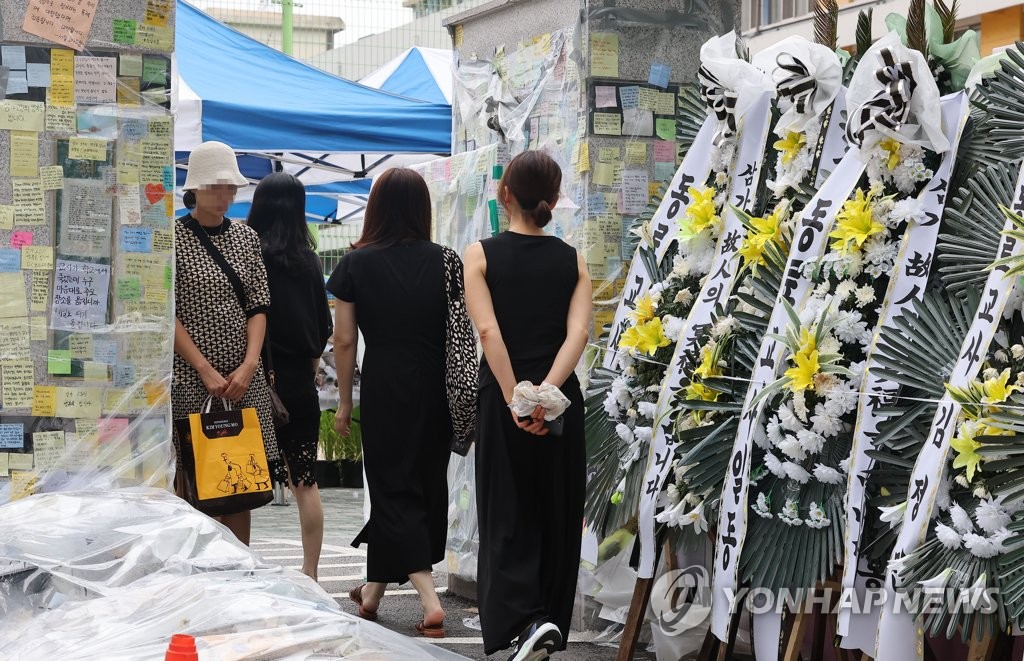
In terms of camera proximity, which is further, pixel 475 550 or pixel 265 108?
pixel 265 108

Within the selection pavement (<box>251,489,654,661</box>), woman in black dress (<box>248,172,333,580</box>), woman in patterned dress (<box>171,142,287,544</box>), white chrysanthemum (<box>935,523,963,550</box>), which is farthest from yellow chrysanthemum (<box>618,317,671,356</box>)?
woman in black dress (<box>248,172,333,580</box>)

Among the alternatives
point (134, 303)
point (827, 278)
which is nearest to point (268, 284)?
point (134, 303)

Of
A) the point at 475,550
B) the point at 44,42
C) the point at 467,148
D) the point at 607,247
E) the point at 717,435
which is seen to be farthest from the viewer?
the point at 467,148

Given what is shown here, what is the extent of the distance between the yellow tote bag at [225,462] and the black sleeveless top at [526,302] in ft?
3.79

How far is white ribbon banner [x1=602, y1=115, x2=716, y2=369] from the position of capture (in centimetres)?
491

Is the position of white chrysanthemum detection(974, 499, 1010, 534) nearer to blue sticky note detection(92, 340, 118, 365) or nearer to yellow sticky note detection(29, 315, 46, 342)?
blue sticky note detection(92, 340, 118, 365)

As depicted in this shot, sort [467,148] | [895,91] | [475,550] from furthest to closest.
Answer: [467,148] → [475,550] → [895,91]

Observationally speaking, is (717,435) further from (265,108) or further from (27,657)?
(265,108)

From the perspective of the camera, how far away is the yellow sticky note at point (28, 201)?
15.5ft

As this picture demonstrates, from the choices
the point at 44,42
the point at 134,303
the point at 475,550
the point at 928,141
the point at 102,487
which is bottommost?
the point at 475,550

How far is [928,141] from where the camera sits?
3809mm

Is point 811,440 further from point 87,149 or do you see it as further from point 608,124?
point 87,149

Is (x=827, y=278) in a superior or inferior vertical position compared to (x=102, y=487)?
superior

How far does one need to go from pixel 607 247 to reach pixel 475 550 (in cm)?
162
